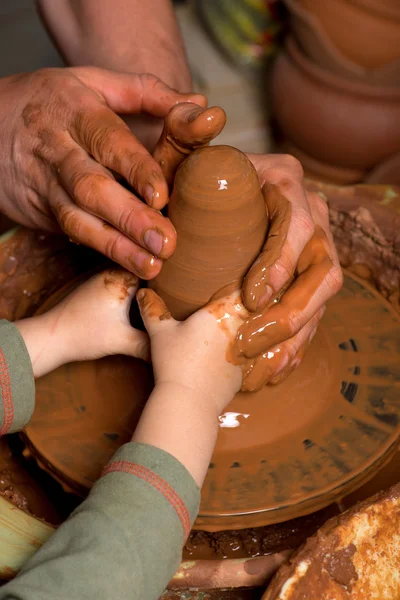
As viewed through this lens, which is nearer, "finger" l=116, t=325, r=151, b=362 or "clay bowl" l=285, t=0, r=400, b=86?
"finger" l=116, t=325, r=151, b=362

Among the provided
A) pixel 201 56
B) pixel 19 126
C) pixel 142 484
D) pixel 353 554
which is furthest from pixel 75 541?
pixel 201 56

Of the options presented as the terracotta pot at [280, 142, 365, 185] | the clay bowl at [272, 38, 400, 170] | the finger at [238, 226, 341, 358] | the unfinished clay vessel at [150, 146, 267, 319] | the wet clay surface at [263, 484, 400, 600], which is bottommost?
the terracotta pot at [280, 142, 365, 185]

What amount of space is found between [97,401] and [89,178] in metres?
0.45

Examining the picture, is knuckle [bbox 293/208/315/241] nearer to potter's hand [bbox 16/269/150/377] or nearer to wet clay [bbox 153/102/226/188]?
wet clay [bbox 153/102/226/188]

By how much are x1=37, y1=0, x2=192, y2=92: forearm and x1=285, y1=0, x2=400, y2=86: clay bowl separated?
2.74 feet

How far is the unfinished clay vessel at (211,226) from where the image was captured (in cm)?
117

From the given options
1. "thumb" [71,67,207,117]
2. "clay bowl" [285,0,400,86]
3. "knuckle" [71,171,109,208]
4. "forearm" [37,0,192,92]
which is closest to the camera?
"knuckle" [71,171,109,208]

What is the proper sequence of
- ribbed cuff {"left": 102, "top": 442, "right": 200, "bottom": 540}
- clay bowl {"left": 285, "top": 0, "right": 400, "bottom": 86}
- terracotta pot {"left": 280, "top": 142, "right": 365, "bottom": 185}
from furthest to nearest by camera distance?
terracotta pot {"left": 280, "top": 142, "right": 365, "bottom": 185}
clay bowl {"left": 285, "top": 0, "right": 400, "bottom": 86}
ribbed cuff {"left": 102, "top": 442, "right": 200, "bottom": 540}

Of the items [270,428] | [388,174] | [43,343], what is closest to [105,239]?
[43,343]

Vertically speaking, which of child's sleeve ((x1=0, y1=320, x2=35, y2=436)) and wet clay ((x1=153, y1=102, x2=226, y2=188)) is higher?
wet clay ((x1=153, y1=102, x2=226, y2=188))

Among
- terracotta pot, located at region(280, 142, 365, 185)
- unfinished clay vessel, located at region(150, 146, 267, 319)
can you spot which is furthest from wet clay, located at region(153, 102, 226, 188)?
terracotta pot, located at region(280, 142, 365, 185)

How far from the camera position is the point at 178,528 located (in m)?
1.03

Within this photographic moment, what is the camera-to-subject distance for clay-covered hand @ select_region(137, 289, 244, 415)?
119cm

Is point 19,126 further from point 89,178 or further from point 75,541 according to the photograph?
point 75,541
